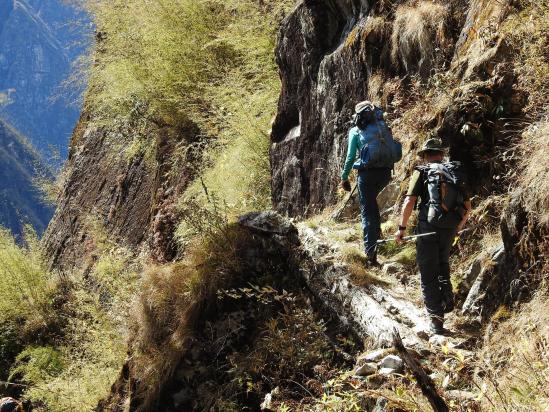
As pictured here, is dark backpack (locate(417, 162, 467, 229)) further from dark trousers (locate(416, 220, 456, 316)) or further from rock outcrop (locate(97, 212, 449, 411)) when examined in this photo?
rock outcrop (locate(97, 212, 449, 411))

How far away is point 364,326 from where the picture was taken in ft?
14.2

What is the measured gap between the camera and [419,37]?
23.0ft

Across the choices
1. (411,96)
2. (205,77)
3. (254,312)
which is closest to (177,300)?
(254,312)

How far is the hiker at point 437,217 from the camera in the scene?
428 cm

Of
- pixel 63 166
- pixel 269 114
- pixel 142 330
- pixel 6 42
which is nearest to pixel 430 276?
pixel 142 330

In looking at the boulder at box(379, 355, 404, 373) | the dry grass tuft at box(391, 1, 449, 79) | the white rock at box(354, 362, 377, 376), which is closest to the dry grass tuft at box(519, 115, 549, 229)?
the boulder at box(379, 355, 404, 373)

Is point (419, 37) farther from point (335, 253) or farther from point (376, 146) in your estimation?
point (335, 253)

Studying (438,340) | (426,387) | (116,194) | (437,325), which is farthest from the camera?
(116,194)

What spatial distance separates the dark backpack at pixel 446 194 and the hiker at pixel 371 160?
1073mm

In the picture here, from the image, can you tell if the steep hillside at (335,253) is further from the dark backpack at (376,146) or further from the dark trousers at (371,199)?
the dark backpack at (376,146)

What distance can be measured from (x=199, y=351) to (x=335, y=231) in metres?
2.26

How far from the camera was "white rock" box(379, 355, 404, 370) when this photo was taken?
11.5ft

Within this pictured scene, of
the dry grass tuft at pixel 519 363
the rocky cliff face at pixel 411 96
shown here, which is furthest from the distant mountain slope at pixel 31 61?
the dry grass tuft at pixel 519 363

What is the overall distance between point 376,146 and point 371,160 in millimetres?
143
